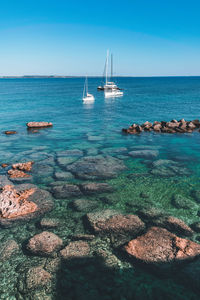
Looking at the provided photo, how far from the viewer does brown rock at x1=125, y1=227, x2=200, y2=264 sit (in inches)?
374

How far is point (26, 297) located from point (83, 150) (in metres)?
18.5

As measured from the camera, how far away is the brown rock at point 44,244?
405 inches

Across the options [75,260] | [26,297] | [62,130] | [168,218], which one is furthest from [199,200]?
[62,130]

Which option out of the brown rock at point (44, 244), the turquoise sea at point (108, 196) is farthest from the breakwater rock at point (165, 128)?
the brown rock at point (44, 244)

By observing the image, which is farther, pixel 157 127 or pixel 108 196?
pixel 157 127

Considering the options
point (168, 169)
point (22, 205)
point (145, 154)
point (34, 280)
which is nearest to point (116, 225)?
point (34, 280)

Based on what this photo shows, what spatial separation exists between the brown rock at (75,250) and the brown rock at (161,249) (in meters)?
1.89

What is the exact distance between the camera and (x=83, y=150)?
26.1 m

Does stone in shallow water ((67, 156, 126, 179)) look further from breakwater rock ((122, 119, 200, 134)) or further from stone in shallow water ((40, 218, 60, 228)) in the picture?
breakwater rock ((122, 119, 200, 134))

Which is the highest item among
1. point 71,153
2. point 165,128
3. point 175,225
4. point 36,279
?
point 165,128

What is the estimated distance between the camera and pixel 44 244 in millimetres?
10539

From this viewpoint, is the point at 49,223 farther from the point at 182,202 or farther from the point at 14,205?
the point at 182,202

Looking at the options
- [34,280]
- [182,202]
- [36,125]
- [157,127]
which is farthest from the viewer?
[36,125]

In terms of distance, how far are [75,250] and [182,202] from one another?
789 centimetres
